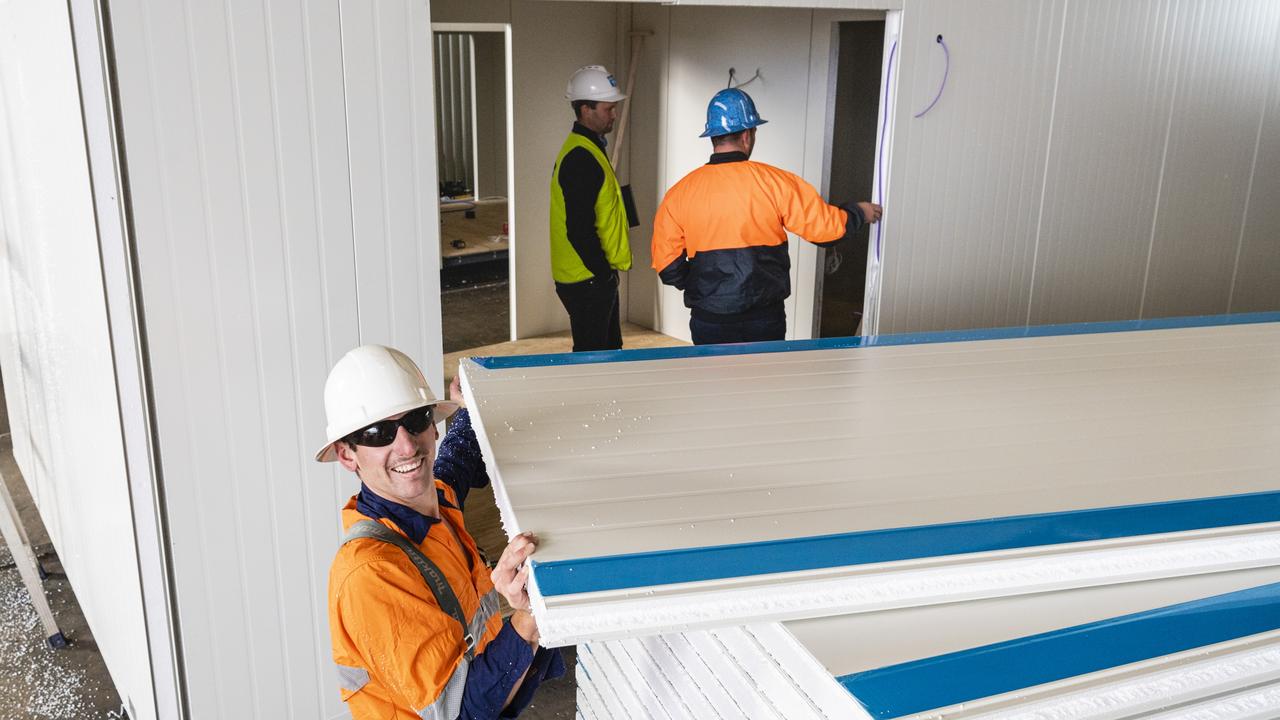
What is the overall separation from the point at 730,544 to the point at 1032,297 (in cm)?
468

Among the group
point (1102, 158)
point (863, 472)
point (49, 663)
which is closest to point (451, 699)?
point (863, 472)

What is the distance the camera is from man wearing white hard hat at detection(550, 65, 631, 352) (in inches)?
239

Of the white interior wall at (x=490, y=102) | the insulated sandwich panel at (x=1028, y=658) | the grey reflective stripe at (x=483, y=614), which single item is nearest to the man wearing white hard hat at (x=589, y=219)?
the grey reflective stripe at (x=483, y=614)

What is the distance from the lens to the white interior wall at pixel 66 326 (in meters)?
3.67

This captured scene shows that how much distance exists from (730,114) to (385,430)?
301 centimetres

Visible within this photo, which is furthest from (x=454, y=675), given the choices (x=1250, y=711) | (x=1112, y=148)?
(x=1112, y=148)

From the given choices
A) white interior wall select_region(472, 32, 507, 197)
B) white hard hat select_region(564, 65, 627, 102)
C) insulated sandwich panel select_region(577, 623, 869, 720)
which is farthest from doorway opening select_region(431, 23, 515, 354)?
insulated sandwich panel select_region(577, 623, 869, 720)

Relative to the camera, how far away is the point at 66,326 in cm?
435

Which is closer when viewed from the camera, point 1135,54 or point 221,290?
point 221,290

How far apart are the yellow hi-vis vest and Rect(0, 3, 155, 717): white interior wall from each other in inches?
109

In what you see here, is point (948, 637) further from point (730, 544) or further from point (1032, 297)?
point (1032, 297)

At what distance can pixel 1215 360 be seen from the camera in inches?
133

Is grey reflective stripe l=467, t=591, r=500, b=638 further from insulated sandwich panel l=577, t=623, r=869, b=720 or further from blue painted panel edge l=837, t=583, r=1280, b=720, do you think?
blue painted panel edge l=837, t=583, r=1280, b=720

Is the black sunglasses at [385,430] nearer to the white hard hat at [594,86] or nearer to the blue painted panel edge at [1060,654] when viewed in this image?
the blue painted panel edge at [1060,654]
